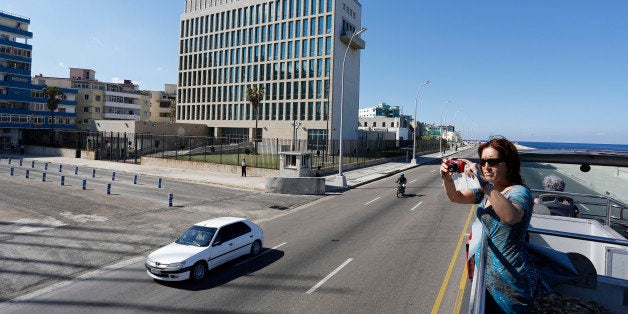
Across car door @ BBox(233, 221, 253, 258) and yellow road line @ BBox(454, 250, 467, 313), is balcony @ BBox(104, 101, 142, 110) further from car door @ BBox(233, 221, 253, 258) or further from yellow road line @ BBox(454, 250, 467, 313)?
yellow road line @ BBox(454, 250, 467, 313)

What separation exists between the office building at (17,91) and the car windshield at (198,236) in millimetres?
66799

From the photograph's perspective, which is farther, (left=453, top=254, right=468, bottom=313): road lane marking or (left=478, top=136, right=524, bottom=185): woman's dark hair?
(left=453, top=254, right=468, bottom=313): road lane marking

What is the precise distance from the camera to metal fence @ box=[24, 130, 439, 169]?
42.0m

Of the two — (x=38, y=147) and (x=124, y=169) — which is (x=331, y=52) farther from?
(x=38, y=147)

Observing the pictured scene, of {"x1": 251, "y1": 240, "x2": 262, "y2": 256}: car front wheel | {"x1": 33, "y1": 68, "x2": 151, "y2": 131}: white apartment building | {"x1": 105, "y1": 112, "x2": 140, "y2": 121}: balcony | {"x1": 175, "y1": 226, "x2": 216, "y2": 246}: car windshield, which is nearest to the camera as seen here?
{"x1": 175, "y1": 226, "x2": 216, "y2": 246}: car windshield

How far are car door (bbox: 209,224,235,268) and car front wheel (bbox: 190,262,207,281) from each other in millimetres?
313

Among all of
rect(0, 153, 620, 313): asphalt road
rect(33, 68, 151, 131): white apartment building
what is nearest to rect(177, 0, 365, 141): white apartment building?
rect(33, 68, 151, 131): white apartment building

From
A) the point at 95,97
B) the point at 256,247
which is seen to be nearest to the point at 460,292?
the point at 256,247

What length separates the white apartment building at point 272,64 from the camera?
63062 mm

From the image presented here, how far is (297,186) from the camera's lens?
2736 cm

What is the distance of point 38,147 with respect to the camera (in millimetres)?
61094

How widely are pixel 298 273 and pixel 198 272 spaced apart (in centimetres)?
270

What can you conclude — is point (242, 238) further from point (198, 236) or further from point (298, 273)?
point (298, 273)

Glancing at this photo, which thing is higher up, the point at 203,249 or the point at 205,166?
the point at 205,166
